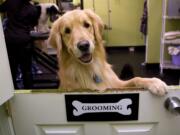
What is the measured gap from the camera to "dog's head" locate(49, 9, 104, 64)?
0.71 metres

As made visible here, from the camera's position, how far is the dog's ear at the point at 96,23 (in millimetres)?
735

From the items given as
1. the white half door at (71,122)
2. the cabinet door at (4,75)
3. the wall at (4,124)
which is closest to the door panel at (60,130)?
the white half door at (71,122)

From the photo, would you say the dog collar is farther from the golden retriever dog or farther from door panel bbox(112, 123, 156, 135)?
door panel bbox(112, 123, 156, 135)

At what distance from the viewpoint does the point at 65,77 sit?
2.68ft

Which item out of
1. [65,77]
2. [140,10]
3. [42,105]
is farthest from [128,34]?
[42,105]

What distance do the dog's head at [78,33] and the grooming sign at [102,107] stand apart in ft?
0.48

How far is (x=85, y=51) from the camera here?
28.4 inches

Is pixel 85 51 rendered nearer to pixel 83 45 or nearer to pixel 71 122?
pixel 83 45

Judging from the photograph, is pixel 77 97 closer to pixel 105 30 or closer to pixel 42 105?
pixel 42 105

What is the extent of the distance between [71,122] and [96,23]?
0.35m

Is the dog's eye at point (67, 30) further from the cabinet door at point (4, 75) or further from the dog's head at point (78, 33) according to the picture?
the cabinet door at point (4, 75)

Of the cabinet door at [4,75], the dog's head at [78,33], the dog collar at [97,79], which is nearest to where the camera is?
the cabinet door at [4,75]

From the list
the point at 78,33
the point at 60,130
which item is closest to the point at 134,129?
the point at 60,130

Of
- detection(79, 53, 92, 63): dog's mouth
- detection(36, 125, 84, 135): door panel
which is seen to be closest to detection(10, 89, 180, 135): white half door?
detection(36, 125, 84, 135): door panel
